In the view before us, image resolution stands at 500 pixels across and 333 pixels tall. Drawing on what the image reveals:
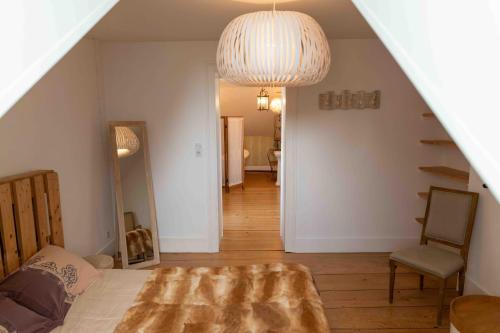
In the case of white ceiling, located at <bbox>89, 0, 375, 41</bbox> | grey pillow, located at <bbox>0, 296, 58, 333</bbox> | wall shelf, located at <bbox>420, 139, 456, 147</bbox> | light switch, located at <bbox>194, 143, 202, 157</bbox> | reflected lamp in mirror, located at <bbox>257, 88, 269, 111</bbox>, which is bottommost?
grey pillow, located at <bbox>0, 296, 58, 333</bbox>

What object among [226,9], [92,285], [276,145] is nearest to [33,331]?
[92,285]

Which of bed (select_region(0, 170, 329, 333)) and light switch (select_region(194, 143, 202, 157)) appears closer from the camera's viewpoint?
bed (select_region(0, 170, 329, 333))

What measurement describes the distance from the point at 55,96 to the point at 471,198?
3.58m

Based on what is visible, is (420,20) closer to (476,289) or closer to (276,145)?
(476,289)

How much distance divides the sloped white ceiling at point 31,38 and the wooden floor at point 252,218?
3.79 metres

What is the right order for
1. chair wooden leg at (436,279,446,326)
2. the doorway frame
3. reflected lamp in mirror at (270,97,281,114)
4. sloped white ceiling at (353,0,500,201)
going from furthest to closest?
reflected lamp in mirror at (270,97,281,114) < the doorway frame < chair wooden leg at (436,279,446,326) < sloped white ceiling at (353,0,500,201)

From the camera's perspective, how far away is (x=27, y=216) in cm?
231

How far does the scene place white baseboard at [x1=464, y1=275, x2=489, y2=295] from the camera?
279cm

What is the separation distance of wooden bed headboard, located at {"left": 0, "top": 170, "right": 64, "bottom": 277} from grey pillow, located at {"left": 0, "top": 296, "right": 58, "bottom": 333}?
1.46 feet

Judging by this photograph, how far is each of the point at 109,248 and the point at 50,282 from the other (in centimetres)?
194

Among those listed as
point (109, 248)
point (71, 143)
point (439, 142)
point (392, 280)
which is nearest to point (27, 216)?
point (71, 143)

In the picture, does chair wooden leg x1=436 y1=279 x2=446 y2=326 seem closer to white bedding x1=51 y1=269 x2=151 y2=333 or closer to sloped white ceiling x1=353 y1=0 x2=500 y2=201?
white bedding x1=51 y1=269 x2=151 y2=333

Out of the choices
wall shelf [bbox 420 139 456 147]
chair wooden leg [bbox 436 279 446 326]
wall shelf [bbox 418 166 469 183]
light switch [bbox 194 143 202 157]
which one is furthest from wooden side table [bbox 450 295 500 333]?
light switch [bbox 194 143 202 157]

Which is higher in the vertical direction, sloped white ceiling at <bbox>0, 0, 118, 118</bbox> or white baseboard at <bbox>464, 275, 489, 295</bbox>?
sloped white ceiling at <bbox>0, 0, 118, 118</bbox>
